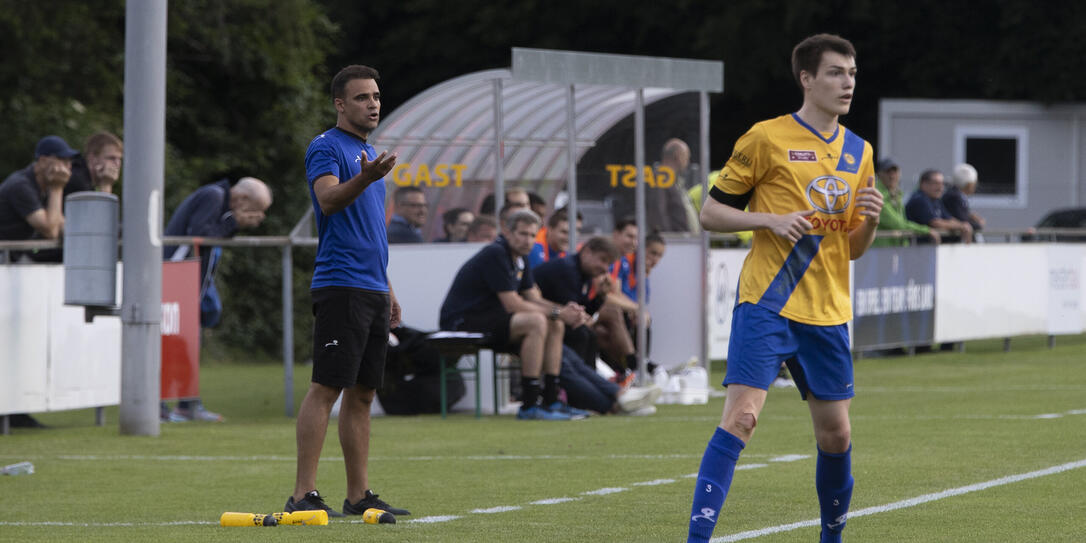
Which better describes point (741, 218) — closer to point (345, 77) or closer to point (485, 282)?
point (345, 77)

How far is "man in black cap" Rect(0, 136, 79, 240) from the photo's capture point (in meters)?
12.8

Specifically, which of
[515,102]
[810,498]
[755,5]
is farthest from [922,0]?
[810,498]

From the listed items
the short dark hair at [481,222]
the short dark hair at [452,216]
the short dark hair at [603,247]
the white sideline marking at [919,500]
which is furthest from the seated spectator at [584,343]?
the white sideline marking at [919,500]

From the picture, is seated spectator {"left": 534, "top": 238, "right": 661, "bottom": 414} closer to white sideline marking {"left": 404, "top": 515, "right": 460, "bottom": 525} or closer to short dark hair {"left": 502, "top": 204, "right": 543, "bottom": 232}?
short dark hair {"left": 502, "top": 204, "right": 543, "bottom": 232}

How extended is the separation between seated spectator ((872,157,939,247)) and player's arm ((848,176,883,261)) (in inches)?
507

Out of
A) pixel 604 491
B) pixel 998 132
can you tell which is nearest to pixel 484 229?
pixel 604 491

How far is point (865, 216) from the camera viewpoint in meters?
6.45

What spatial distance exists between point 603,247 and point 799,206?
7451mm

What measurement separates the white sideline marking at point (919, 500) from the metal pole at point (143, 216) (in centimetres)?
601

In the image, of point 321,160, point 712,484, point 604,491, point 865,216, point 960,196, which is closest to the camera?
point 712,484

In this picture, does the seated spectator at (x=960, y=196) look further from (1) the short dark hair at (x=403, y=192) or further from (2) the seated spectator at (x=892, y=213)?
(1) the short dark hair at (x=403, y=192)

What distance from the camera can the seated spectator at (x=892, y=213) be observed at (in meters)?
19.3

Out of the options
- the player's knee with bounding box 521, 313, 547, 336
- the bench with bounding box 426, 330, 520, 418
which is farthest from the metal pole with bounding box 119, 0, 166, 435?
the player's knee with bounding box 521, 313, 547, 336

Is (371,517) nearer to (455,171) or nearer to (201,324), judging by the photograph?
(201,324)
